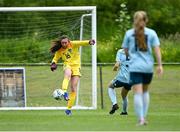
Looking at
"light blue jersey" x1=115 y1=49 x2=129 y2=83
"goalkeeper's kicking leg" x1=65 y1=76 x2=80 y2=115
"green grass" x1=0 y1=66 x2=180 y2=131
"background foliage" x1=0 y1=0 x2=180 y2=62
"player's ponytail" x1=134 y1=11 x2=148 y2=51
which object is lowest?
"green grass" x1=0 y1=66 x2=180 y2=131

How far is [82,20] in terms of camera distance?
21375 mm

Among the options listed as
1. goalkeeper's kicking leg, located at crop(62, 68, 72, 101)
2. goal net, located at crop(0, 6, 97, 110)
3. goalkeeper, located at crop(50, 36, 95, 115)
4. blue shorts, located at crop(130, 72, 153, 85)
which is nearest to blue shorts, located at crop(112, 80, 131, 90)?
goalkeeper, located at crop(50, 36, 95, 115)

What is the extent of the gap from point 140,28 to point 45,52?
9725mm

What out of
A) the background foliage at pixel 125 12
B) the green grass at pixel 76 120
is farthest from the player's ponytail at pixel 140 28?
the background foliage at pixel 125 12

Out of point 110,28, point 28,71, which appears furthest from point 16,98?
point 110,28

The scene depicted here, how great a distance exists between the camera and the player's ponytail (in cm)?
1299

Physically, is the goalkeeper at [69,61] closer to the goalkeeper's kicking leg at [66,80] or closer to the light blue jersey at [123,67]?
the goalkeeper's kicking leg at [66,80]

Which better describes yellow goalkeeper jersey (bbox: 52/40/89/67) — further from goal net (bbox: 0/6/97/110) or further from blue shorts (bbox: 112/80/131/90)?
goal net (bbox: 0/6/97/110)

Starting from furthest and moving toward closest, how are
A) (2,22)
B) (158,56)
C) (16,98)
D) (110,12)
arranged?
1. (110,12)
2. (2,22)
3. (16,98)
4. (158,56)

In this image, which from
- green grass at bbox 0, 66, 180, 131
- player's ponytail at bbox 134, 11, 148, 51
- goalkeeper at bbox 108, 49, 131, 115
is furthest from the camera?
goalkeeper at bbox 108, 49, 131, 115

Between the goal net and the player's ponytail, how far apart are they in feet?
24.0

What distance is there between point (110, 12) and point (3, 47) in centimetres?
3485

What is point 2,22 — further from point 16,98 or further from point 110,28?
point 110,28

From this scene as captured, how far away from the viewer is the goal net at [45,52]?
21.4 m
